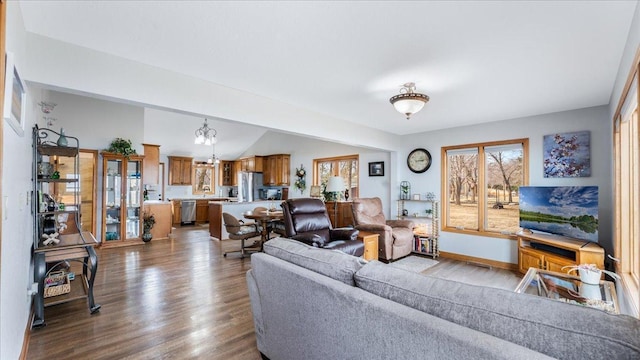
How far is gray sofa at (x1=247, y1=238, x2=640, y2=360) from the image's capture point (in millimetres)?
798

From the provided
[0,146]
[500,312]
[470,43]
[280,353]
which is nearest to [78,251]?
[0,146]

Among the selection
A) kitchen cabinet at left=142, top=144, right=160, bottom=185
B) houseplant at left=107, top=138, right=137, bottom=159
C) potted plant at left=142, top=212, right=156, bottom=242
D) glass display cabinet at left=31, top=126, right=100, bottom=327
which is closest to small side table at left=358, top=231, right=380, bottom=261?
glass display cabinet at left=31, top=126, right=100, bottom=327

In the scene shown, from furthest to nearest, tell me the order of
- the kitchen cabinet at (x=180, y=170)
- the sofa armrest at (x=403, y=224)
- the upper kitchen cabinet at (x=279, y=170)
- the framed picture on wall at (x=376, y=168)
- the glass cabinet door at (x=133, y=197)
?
the kitchen cabinet at (x=180, y=170)
the upper kitchen cabinet at (x=279, y=170)
the framed picture on wall at (x=376, y=168)
the glass cabinet door at (x=133, y=197)
the sofa armrest at (x=403, y=224)

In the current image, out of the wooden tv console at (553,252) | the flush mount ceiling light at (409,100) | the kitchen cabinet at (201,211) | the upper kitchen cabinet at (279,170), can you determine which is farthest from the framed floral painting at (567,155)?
the kitchen cabinet at (201,211)

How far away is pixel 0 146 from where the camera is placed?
117 cm

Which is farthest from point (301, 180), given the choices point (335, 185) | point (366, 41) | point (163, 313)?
point (366, 41)

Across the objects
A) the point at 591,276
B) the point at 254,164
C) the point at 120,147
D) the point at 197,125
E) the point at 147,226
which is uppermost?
the point at 197,125

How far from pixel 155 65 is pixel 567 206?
5098mm

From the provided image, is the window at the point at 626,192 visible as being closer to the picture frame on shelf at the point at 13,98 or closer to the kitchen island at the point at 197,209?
the picture frame on shelf at the point at 13,98

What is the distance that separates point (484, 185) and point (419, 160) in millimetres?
1246

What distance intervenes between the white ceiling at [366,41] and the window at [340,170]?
3691 mm

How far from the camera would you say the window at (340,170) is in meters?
7.00

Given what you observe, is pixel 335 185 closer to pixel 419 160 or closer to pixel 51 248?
pixel 419 160

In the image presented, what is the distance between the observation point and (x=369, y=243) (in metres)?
4.34
